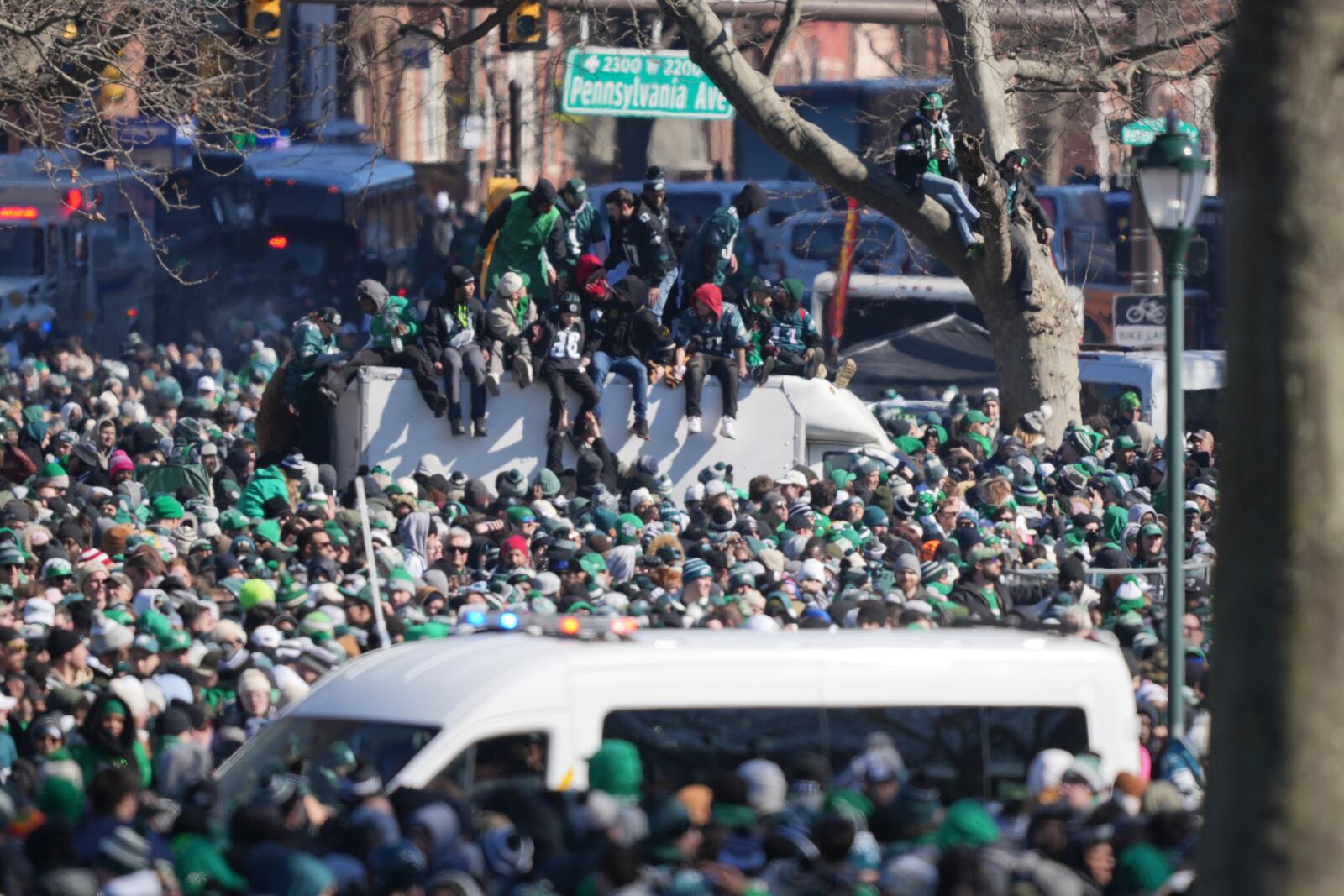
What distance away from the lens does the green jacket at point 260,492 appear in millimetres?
15883

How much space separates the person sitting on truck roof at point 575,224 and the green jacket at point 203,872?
1209 cm

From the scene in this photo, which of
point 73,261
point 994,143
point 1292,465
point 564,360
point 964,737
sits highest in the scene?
point 994,143

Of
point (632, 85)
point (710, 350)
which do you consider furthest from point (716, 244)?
point (632, 85)

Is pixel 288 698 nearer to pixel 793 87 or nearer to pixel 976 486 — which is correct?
pixel 976 486

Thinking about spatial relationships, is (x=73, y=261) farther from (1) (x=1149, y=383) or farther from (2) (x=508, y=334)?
(2) (x=508, y=334)

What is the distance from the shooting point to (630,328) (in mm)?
18594

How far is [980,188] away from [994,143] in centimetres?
173

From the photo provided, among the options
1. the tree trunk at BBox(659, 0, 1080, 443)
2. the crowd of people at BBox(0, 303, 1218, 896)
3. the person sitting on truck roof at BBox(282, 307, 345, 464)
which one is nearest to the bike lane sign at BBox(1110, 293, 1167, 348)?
the tree trunk at BBox(659, 0, 1080, 443)

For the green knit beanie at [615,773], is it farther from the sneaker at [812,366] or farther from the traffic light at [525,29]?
the traffic light at [525,29]

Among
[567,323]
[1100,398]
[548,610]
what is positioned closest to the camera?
[548,610]

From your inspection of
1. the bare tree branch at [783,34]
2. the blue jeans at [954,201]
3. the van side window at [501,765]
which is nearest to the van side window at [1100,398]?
the blue jeans at [954,201]

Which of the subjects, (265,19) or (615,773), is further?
(265,19)

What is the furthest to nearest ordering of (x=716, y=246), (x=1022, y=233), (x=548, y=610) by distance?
1. (x=1022, y=233)
2. (x=716, y=246)
3. (x=548, y=610)

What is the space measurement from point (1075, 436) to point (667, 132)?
114ft
